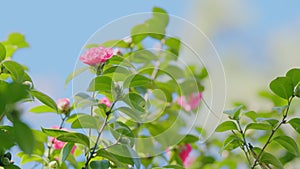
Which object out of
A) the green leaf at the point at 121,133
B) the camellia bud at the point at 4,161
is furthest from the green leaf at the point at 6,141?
the green leaf at the point at 121,133

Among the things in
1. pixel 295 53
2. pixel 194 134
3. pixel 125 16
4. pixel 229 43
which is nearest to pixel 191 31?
pixel 125 16

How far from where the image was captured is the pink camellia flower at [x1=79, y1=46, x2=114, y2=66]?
107 centimetres

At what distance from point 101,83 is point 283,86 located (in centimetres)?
39

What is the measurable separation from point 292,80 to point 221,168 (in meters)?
0.69

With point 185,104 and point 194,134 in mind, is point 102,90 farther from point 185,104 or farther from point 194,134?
point 194,134

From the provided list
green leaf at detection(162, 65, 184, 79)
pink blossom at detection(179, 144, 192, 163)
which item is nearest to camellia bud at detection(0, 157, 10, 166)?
green leaf at detection(162, 65, 184, 79)

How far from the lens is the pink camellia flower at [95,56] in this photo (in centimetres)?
107

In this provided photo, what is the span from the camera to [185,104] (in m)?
1.39

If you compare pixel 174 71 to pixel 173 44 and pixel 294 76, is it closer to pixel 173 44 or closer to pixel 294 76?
pixel 173 44

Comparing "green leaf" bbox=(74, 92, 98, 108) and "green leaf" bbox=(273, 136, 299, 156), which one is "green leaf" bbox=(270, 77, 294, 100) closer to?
"green leaf" bbox=(273, 136, 299, 156)

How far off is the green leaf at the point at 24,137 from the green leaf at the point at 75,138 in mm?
296

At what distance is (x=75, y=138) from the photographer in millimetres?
1040

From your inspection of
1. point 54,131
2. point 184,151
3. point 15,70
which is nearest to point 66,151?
point 54,131

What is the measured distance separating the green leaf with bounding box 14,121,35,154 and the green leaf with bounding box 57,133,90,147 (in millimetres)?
296
